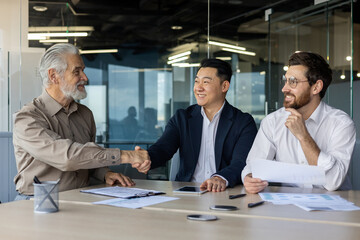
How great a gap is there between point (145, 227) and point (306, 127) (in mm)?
1420

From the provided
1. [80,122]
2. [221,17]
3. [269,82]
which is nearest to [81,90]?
[80,122]

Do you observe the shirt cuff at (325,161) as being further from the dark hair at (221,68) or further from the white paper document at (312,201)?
the dark hair at (221,68)

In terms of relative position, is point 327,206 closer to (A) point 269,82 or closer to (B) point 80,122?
(B) point 80,122

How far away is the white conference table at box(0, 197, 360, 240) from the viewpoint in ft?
4.28

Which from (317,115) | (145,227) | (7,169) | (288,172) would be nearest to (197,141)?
(317,115)

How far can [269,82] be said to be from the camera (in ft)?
21.6

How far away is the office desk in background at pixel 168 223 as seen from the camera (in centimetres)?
132

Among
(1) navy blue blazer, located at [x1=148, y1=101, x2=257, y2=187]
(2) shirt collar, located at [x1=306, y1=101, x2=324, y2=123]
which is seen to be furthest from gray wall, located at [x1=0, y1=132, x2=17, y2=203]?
(2) shirt collar, located at [x1=306, y1=101, x2=324, y2=123]

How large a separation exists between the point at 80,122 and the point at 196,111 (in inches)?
35.3

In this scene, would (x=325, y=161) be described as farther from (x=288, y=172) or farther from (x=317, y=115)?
(x=317, y=115)

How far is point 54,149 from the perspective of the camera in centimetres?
223

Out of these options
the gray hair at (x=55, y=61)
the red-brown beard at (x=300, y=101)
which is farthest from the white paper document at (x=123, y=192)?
the red-brown beard at (x=300, y=101)

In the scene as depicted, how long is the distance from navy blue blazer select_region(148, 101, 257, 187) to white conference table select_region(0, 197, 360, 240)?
1.28 m

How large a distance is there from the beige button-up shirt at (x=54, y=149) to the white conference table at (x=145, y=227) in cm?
58
